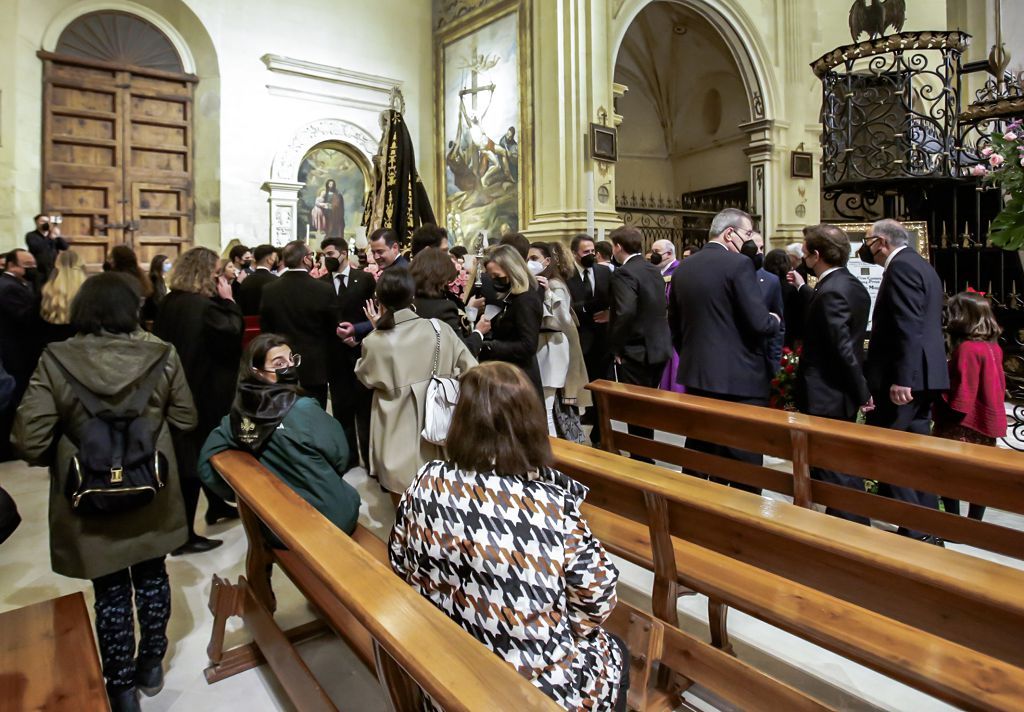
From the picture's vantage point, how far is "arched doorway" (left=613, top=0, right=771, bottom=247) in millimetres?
13258

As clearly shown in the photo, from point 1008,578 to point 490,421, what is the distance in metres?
1.23

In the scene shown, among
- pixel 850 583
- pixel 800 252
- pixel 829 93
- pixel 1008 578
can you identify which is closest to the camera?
pixel 1008 578

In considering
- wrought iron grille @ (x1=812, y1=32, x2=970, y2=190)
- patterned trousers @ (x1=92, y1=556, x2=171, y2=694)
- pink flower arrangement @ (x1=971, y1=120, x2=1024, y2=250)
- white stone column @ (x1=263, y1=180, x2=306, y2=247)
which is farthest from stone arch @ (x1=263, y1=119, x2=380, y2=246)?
Result: pink flower arrangement @ (x1=971, y1=120, x2=1024, y2=250)

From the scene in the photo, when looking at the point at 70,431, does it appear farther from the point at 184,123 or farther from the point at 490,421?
the point at 184,123

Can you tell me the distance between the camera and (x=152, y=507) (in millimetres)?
2418

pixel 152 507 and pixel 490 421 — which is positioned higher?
pixel 490 421

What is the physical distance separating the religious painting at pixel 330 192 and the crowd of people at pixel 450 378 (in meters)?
4.94

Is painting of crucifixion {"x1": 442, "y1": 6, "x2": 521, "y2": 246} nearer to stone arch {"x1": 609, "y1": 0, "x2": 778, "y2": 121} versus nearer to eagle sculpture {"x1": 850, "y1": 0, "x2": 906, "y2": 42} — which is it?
stone arch {"x1": 609, "y1": 0, "x2": 778, "y2": 121}

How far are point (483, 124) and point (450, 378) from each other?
8954 millimetres

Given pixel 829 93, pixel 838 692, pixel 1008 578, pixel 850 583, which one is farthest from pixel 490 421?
pixel 829 93

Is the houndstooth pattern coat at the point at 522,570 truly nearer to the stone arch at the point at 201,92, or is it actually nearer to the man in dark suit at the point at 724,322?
the man in dark suit at the point at 724,322

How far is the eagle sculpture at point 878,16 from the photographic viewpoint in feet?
33.0

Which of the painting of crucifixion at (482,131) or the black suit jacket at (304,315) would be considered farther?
the painting of crucifixion at (482,131)

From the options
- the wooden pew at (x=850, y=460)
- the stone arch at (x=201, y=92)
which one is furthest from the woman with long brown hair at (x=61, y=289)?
the stone arch at (x=201, y=92)
